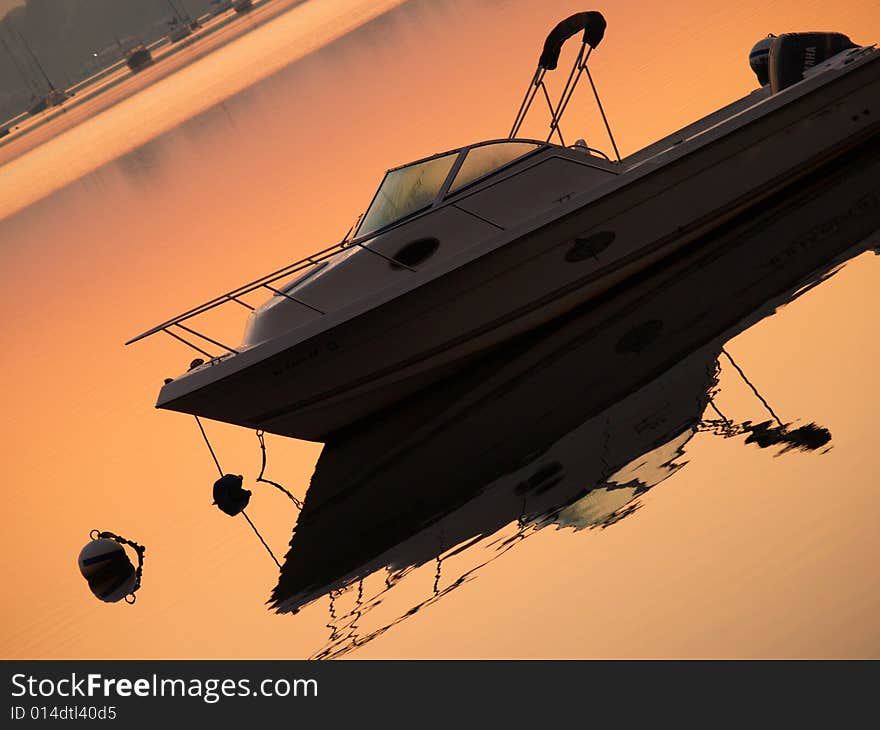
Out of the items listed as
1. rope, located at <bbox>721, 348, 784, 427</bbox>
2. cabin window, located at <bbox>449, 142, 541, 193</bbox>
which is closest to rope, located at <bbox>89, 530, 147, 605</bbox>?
cabin window, located at <bbox>449, 142, 541, 193</bbox>

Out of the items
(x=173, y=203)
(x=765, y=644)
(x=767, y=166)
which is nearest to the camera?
(x=765, y=644)

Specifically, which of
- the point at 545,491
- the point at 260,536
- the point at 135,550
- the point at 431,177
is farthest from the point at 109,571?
the point at 431,177

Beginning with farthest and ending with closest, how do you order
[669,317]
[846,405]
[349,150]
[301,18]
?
[301,18], [349,150], [669,317], [846,405]

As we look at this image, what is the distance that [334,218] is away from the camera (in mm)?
27234

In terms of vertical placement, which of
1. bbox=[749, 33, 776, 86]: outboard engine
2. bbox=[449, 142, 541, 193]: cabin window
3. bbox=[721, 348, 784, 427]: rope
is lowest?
bbox=[721, 348, 784, 427]: rope

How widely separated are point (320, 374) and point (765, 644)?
272 inches

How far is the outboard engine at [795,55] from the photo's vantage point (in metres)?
17.1

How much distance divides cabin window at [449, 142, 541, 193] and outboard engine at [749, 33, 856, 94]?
4.92 metres

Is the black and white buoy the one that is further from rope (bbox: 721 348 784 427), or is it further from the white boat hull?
rope (bbox: 721 348 784 427)

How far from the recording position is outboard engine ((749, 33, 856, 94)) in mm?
17141

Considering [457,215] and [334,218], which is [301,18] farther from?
[457,215]

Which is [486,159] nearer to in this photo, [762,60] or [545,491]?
[545,491]

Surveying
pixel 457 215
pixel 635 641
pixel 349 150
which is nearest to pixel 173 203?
pixel 349 150

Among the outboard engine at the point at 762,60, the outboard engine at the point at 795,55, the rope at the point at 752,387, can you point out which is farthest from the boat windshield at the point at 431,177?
the outboard engine at the point at 762,60
